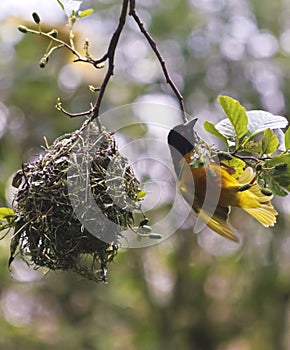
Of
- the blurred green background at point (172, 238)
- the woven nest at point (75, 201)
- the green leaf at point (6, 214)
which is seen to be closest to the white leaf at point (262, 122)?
the woven nest at point (75, 201)

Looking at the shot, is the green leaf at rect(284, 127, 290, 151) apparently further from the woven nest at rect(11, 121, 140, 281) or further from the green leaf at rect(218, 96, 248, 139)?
the woven nest at rect(11, 121, 140, 281)

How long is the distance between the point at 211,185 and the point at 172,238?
2.94m

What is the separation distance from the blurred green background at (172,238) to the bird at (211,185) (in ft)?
7.04

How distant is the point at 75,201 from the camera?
Result: 1025 millimetres

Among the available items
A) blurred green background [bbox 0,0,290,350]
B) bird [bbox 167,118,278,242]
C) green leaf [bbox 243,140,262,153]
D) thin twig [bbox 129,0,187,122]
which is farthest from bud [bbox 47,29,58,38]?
blurred green background [bbox 0,0,290,350]

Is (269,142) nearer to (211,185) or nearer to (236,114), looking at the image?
(236,114)

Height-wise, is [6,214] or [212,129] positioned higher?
[212,129]

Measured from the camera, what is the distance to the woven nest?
103cm

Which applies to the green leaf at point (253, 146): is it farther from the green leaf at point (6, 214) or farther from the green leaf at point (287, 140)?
the green leaf at point (6, 214)

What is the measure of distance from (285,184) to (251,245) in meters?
3.06

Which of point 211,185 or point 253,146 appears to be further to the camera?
point 211,185

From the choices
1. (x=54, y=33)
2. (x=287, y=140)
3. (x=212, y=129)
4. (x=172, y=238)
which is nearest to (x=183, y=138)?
(x=212, y=129)

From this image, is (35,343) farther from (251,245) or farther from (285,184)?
(285,184)

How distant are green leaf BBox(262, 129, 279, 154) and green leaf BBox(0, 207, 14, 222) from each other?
18.3 inches
